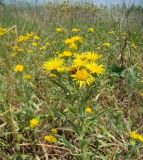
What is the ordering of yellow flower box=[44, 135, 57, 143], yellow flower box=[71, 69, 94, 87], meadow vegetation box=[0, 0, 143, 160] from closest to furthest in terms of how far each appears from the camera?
1. yellow flower box=[71, 69, 94, 87]
2. meadow vegetation box=[0, 0, 143, 160]
3. yellow flower box=[44, 135, 57, 143]

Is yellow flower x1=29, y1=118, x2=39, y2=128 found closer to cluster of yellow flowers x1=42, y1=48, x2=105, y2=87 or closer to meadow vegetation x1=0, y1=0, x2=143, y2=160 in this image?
meadow vegetation x1=0, y1=0, x2=143, y2=160

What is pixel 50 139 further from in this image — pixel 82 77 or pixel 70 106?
pixel 82 77

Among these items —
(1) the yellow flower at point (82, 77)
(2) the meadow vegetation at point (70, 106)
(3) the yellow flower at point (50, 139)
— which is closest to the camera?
(1) the yellow flower at point (82, 77)

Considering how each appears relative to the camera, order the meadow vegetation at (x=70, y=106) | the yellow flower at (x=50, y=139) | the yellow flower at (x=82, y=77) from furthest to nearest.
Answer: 1. the yellow flower at (x=50, y=139)
2. the meadow vegetation at (x=70, y=106)
3. the yellow flower at (x=82, y=77)

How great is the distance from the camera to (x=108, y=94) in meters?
2.50

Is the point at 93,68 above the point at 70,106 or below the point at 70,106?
above

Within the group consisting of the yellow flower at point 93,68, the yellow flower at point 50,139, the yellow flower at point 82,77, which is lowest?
the yellow flower at point 50,139

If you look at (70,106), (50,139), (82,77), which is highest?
(82,77)

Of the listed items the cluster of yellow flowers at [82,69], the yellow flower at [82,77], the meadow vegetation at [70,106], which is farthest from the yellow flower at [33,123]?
the yellow flower at [82,77]

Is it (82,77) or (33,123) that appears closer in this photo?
(82,77)

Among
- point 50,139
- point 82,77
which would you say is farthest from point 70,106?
point 50,139

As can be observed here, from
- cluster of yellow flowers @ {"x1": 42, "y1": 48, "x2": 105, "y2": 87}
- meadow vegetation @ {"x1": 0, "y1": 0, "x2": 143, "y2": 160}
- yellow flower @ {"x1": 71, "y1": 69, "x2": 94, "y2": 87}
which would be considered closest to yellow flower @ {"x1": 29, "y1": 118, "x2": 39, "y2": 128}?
meadow vegetation @ {"x1": 0, "y1": 0, "x2": 143, "y2": 160}

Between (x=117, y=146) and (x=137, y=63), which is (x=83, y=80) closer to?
(x=117, y=146)

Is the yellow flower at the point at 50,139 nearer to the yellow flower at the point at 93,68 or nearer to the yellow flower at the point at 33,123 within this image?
the yellow flower at the point at 33,123
